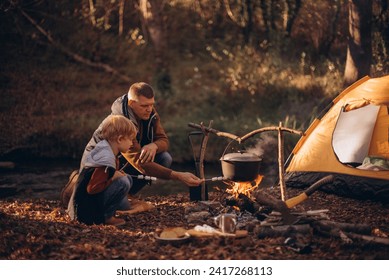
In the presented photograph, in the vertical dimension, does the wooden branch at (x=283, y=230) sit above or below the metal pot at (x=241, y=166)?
below

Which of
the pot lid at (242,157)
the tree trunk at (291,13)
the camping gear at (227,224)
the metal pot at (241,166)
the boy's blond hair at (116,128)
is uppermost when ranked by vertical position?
the tree trunk at (291,13)

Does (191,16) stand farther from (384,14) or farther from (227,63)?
(384,14)

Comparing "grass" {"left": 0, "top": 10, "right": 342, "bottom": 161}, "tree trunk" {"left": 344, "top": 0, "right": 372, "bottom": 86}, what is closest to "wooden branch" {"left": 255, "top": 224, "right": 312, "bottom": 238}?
"grass" {"left": 0, "top": 10, "right": 342, "bottom": 161}

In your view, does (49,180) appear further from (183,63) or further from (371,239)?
(183,63)

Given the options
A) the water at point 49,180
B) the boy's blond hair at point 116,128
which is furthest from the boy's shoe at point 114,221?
the water at point 49,180

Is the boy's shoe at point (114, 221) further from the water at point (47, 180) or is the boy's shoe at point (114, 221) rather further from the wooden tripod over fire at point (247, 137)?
the water at point (47, 180)

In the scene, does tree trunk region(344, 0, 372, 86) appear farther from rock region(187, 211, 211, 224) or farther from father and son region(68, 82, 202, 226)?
rock region(187, 211, 211, 224)

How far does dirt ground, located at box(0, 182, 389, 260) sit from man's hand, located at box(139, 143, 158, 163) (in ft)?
1.98

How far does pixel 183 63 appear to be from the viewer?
50.6 feet

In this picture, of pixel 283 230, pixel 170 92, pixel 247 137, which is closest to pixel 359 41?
pixel 170 92

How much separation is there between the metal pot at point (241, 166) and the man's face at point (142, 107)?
90 centimetres

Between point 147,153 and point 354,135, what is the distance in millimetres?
3040

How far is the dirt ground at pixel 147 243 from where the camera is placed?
4.64 meters
